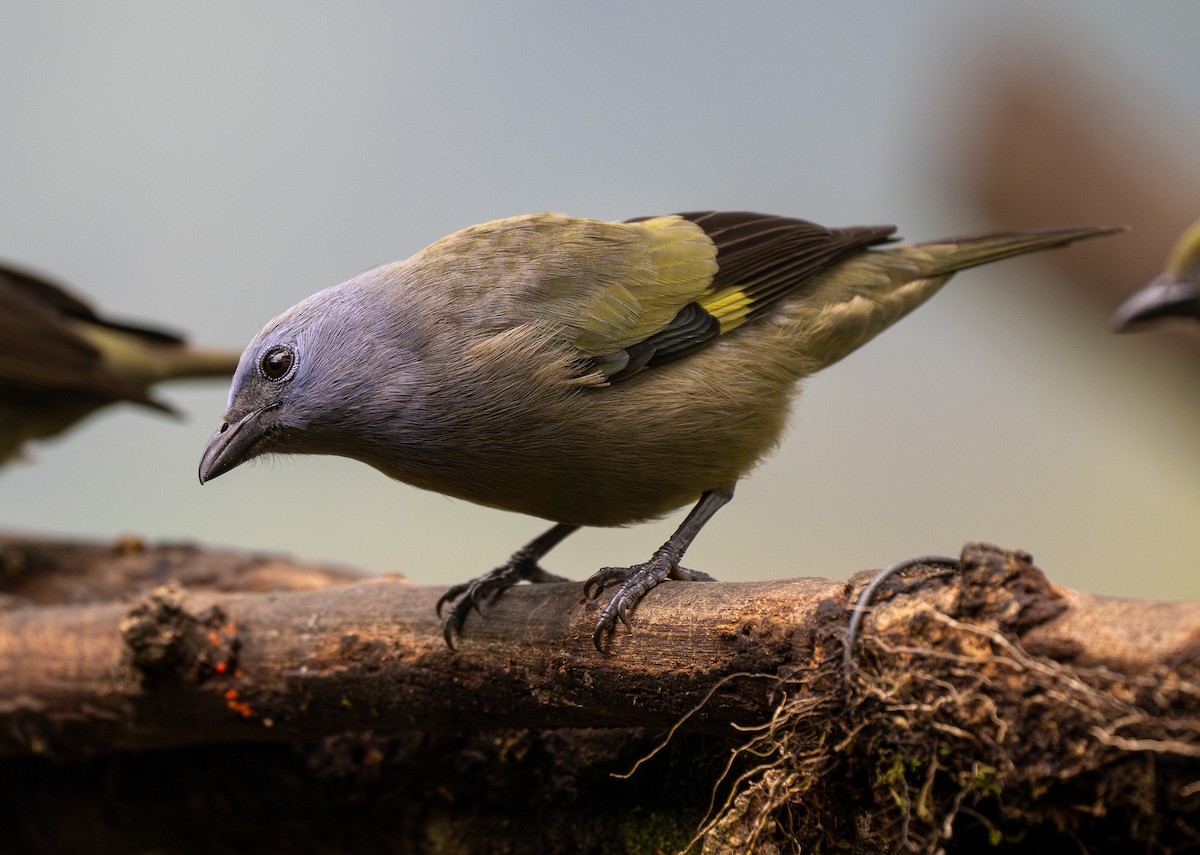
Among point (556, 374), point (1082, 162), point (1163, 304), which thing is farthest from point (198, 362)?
point (1082, 162)

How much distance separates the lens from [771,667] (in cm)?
243

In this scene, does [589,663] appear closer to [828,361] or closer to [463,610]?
[463,610]

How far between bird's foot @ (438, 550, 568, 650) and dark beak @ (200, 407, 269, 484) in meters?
0.74

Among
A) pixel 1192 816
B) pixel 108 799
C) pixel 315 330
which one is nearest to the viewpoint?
pixel 1192 816

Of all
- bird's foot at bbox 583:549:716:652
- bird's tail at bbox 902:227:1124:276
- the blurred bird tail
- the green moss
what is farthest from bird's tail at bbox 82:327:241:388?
the green moss

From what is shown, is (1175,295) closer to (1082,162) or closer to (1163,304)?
(1163,304)

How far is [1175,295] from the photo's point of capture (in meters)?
5.54

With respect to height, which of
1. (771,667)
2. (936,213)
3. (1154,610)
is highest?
(936,213)

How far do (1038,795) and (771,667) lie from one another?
0.64m

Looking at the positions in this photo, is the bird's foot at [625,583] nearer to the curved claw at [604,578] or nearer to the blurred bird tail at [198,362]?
the curved claw at [604,578]

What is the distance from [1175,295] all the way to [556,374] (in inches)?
159

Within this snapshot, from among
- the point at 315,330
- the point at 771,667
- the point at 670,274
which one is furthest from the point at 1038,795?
the point at 315,330

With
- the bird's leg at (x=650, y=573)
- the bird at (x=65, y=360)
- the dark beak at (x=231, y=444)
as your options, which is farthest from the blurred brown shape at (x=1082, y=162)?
the dark beak at (x=231, y=444)

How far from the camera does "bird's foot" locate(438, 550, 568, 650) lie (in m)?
3.18
